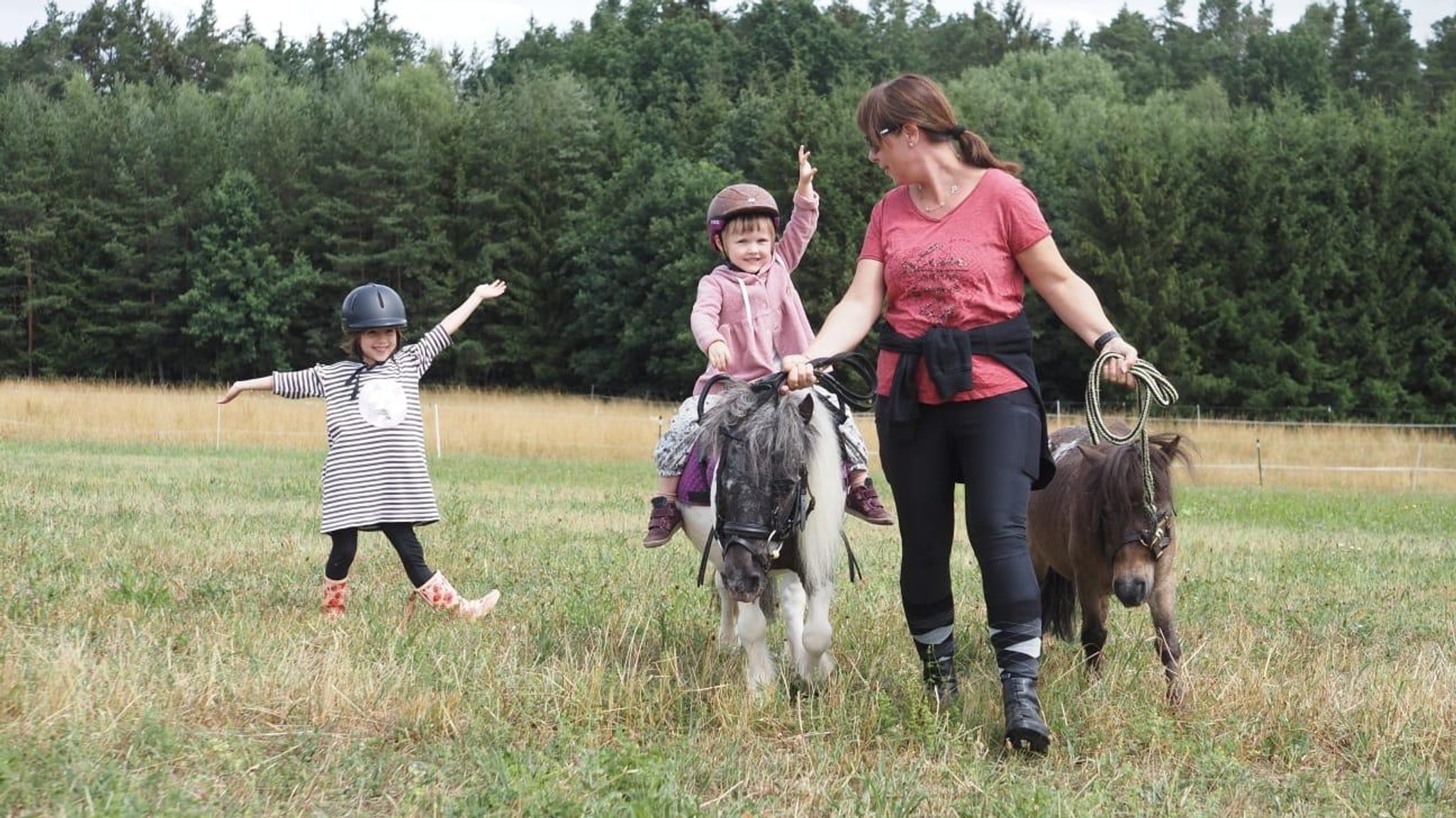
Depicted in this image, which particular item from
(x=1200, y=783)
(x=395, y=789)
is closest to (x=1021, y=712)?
(x=1200, y=783)

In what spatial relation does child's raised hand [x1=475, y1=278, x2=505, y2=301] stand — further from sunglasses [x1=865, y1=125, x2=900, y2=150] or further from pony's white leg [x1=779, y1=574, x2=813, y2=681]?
sunglasses [x1=865, y1=125, x2=900, y2=150]

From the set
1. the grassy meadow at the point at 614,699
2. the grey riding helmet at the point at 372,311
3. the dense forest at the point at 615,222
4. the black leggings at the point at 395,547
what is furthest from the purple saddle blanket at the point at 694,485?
the dense forest at the point at 615,222

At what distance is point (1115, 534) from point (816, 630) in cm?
141

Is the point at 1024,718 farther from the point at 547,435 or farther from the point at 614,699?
the point at 547,435

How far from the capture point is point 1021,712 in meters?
4.80

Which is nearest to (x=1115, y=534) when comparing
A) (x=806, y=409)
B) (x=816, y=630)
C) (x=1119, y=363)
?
(x=1119, y=363)

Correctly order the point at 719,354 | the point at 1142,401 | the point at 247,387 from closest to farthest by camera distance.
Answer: the point at 1142,401
the point at 719,354
the point at 247,387

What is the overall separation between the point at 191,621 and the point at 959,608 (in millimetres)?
4161

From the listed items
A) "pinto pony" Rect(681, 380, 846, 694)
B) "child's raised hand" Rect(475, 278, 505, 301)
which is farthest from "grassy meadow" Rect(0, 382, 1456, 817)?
"child's raised hand" Rect(475, 278, 505, 301)

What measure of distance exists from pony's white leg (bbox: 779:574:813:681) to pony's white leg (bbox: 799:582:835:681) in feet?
0.05

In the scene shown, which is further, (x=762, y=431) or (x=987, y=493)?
(x=762, y=431)

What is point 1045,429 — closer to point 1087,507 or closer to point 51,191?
point 1087,507

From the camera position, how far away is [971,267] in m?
5.08

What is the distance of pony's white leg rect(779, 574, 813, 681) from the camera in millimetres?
5621
